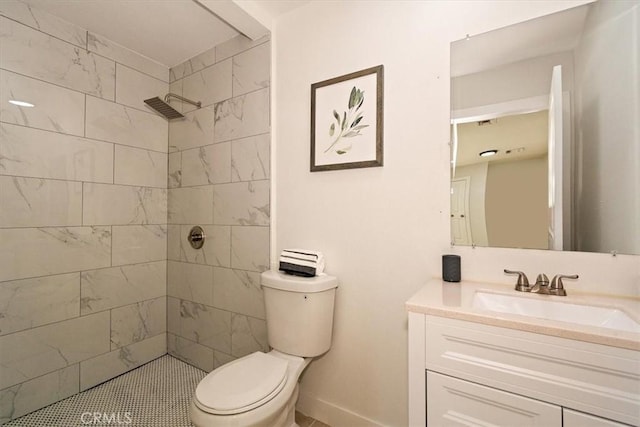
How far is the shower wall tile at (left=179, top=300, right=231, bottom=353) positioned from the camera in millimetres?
1922

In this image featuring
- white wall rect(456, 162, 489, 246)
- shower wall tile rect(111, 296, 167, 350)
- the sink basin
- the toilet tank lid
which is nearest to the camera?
the sink basin

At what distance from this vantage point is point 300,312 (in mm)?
1393

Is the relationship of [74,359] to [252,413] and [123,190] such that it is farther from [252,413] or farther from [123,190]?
[252,413]

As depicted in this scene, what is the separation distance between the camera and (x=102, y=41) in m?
1.92

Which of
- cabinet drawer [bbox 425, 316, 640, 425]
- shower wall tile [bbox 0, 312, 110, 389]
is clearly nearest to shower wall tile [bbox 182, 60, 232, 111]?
shower wall tile [bbox 0, 312, 110, 389]

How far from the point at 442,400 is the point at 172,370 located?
1964mm

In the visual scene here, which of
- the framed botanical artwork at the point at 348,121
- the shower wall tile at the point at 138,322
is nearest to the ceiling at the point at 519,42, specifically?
the framed botanical artwork at the point at 348,121

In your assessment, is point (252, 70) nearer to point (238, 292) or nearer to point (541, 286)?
point (238, 292)

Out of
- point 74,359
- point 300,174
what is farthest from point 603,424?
point 74,359

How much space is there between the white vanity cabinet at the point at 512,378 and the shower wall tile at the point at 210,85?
186 cm

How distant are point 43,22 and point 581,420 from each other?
2969 millimetres

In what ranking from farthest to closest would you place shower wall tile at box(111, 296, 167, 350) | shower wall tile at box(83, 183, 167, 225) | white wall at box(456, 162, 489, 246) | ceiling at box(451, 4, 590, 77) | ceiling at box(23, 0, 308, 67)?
shower wall tile at box(111, 296, 167, 350)
shower wall tile at box(83, 183, 167, 225)
ceiling at box(23, 0, 308, 67)
white wall at box(456, 162, 489, 246)
ceiling at box(451, 4, 590, 77)

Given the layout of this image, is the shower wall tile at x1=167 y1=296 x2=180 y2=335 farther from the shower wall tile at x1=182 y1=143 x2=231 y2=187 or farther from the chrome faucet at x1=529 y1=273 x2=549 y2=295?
the chrome faucet at x1=529 y1=273 x2=549 y2=295

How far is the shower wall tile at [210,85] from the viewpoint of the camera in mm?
1947
